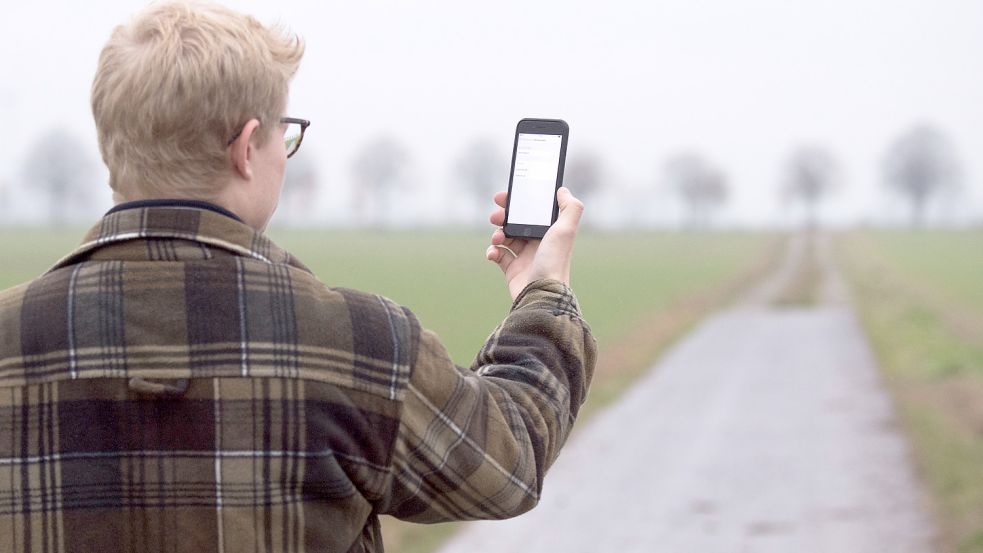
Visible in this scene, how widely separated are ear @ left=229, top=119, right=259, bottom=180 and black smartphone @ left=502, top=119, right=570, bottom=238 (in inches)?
23.8

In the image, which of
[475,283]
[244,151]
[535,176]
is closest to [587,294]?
[475,283]

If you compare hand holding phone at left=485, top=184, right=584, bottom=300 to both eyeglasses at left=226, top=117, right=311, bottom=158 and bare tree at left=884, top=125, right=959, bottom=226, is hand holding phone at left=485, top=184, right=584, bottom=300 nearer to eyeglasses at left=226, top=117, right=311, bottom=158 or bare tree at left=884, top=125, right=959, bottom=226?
eyeglasses at left=226, top=117, right=311, bottom=158

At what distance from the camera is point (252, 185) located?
4.95 feet

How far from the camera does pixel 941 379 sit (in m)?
12.2

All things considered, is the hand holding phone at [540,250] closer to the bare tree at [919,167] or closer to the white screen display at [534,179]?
the white screen display at [534,179]

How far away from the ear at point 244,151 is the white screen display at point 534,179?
62 centimetres

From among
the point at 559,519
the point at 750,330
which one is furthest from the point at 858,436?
the point at 750,330

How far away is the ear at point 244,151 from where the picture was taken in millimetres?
1450

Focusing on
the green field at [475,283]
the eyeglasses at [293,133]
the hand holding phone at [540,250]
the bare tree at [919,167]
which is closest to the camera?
the eyeglasses at [293,133]

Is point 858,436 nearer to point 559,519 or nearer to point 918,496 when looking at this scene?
point 918,496

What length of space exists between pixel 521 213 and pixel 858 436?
8032mm

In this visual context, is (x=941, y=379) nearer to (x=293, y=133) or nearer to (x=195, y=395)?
(x=293, y=133)

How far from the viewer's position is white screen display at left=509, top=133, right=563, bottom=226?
→ 1.98 m

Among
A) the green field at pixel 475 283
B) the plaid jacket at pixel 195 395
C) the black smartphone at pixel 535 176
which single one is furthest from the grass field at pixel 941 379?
the plaid jacket at pixel 195 395
